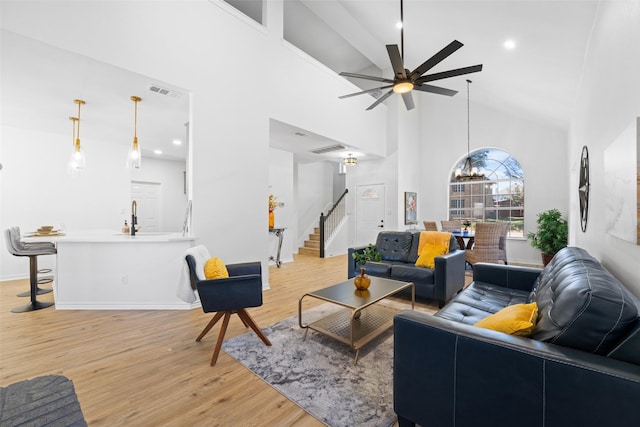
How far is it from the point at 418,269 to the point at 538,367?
106 inches

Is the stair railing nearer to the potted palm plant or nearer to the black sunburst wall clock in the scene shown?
the potted palm plant

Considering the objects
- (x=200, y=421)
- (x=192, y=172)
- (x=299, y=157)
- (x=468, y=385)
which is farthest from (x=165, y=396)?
(x=299, y=157)

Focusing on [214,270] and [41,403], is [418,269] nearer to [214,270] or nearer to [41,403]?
[214,270]

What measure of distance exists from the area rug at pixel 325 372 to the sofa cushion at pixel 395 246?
1.89 meters

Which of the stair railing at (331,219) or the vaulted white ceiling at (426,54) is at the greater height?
the vaulted white ceiling at (426,54)

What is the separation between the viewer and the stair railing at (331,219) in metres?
7.94

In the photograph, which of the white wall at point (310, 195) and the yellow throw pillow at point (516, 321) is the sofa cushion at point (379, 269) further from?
the white wall at point (310, 195)

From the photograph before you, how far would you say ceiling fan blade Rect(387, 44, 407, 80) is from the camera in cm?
293

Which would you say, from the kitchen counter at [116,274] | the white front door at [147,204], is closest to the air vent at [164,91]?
the kitchen counter at [116,274]

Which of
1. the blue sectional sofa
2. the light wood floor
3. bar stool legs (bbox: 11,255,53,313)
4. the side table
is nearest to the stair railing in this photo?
the side table

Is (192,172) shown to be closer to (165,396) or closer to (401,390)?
(165,396)

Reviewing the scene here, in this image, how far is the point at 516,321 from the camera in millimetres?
1493

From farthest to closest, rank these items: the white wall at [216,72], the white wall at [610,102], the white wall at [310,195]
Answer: the white wall at [310,195] < the white wall at [216,72] < the white wall at [610,102]

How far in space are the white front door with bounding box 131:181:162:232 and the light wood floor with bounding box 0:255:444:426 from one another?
162 inches
